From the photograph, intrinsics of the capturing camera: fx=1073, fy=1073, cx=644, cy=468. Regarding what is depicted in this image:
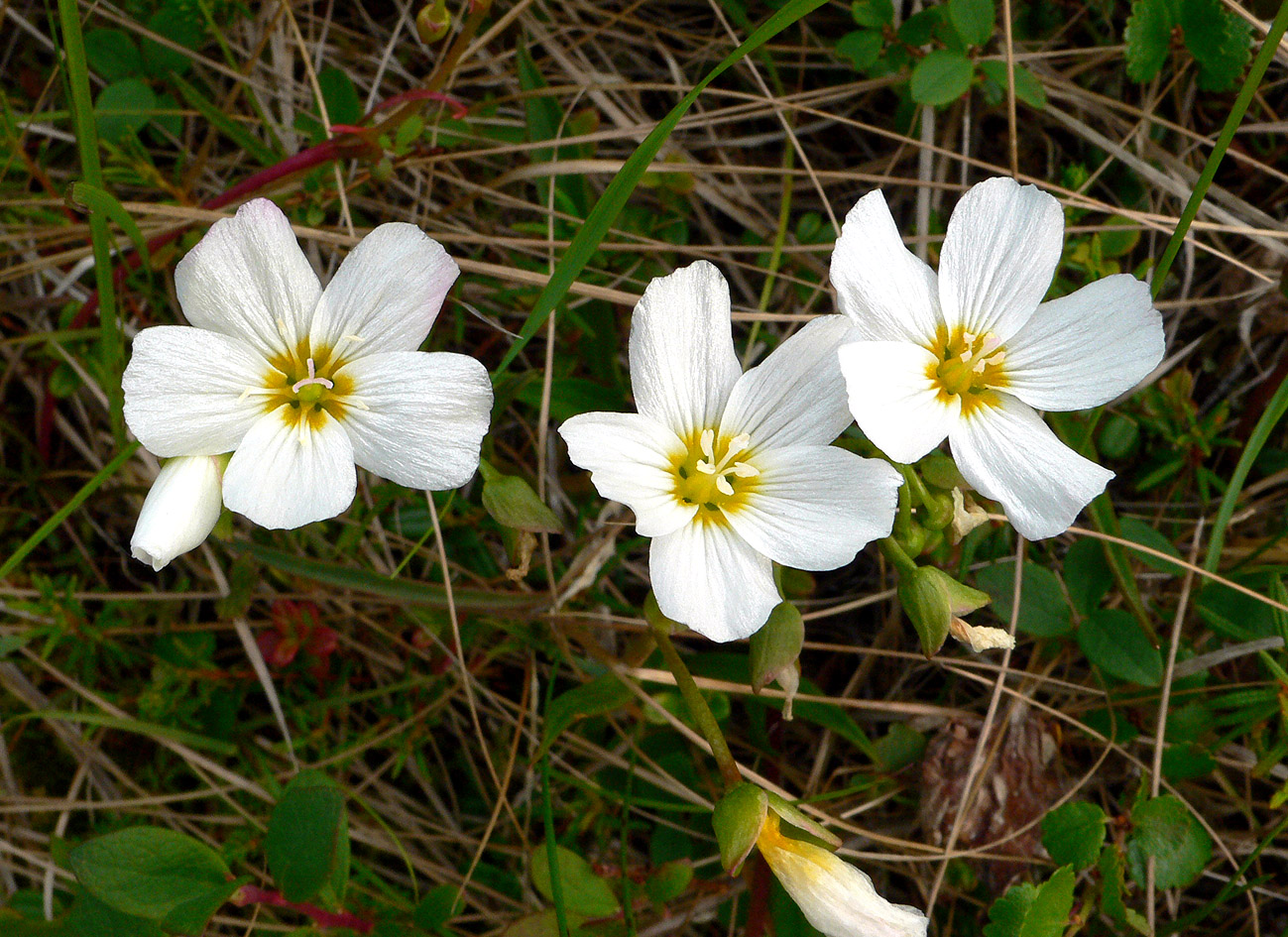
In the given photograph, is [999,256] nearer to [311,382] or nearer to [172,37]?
[311,382]

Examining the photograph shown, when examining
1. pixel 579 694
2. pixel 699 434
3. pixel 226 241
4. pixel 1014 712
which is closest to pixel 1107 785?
pixel 1014 712

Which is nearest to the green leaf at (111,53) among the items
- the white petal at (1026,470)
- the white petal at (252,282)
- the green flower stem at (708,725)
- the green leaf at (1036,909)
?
the white petal at (252,282)

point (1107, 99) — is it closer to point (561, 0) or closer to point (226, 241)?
point (561, 0)

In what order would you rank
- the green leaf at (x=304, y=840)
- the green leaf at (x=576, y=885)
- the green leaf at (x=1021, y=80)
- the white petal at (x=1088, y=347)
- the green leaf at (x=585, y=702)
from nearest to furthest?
the white petal at (x=1088, y=347), the green leaf at (x=304, y=840), the green leaf at (x=585, y=702), the green leaf at (x=576, y=885), the green leaf at (x=1021, y=80)

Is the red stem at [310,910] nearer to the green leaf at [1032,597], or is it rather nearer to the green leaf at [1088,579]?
the green leaf at [1032,597]

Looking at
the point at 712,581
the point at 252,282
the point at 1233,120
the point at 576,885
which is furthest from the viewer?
the point at 576,885

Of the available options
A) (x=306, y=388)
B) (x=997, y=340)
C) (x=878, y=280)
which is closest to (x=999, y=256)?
(x=997, y=340)

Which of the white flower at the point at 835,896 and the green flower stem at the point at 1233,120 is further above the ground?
the green flower stem at the point at 1233,120
